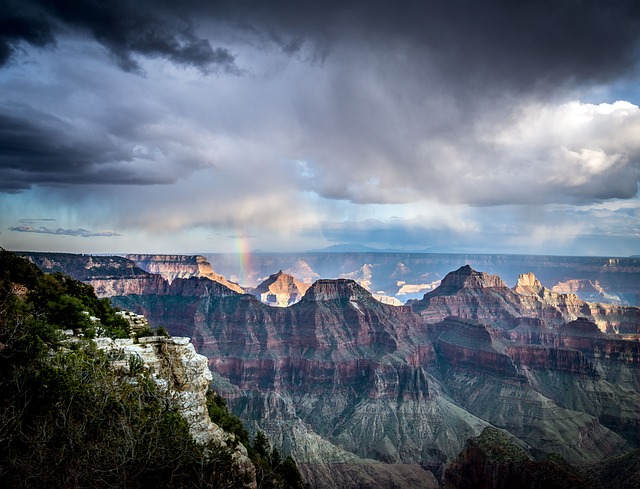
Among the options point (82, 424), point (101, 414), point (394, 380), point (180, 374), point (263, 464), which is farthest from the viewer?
point (394, 380)

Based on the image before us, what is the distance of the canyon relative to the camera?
360 feet

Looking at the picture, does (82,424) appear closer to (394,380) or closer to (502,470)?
(502,470)

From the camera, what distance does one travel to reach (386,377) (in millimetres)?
137250

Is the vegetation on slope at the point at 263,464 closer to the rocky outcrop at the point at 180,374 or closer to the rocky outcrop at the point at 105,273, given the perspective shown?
the rocky outcrop at the point at 180,374

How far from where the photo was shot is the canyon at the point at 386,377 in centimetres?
10975

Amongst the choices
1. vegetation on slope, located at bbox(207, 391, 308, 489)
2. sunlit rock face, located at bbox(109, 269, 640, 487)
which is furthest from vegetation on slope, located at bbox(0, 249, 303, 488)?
sunlit rock face, located at bbox(109, 269, 640, 487)

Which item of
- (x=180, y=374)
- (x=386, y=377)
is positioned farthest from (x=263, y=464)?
(x=386, y=377)

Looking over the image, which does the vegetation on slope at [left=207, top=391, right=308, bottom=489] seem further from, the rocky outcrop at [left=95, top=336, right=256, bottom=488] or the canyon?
the canyon

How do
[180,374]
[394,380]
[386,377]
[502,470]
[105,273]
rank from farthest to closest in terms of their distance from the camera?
[105,273] → [386,377] → [394,380] → [502,470] → [180,374]

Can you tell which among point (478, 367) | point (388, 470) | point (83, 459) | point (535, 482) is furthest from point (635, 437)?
point (83, 459)

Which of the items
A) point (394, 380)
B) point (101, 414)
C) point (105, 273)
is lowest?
point (394, 380)

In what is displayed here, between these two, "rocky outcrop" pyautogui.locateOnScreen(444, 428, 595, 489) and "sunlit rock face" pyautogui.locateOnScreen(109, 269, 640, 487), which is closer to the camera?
"rocky outcrop" pyautogui.locateOnScreen(444, 428, 595, 489)

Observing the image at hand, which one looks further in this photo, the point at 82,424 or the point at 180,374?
the point at 180,374

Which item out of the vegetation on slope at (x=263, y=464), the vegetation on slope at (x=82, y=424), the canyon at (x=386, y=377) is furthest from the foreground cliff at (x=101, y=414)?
the canyon at (x=386, y=377)
